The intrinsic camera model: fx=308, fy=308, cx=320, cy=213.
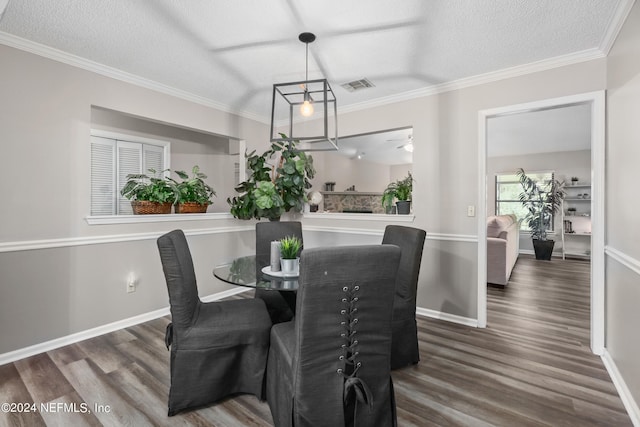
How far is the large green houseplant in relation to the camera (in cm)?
381

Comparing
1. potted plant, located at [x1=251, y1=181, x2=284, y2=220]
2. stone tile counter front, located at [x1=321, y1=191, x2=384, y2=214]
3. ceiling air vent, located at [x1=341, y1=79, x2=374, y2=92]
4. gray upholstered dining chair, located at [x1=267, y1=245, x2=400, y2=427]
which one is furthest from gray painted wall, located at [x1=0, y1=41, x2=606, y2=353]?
stone tile counter front, located at [x1=321, y1=191, x2=384, y2=214]

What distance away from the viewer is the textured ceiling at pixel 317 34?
6.54 feet

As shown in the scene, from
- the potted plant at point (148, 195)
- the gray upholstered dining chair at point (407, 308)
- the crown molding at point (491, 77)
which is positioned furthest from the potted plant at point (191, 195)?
the gray upholstered dining chair at point (407, 308)

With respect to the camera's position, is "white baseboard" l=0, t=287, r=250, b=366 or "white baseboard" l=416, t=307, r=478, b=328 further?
"white baseboard" l=416, t=307, r=478, b=328

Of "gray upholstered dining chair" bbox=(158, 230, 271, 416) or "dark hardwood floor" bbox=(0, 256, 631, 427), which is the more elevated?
"gray upholstered dining chair" bbox=(158, 230, 271, 416)

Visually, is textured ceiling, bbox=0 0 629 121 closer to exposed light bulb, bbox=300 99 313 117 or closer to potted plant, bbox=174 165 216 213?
exposed light bulb, bbox=300 99 313 117

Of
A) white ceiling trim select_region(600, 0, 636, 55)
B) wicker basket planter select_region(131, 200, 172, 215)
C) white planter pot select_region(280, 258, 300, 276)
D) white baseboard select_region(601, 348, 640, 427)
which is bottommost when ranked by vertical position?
white baseboard select_region(601, 348, 640, 427)

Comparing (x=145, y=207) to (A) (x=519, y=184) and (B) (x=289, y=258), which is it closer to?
(B) (x=289, y=258)

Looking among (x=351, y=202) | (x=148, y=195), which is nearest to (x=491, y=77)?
(x=148, y=195)

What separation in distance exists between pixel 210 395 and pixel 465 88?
341cm

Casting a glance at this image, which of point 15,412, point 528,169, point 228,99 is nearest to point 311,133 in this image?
point 228,99

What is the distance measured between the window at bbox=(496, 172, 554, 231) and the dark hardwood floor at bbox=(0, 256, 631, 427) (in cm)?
516

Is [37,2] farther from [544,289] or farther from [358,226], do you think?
[544,289]

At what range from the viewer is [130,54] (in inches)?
103
